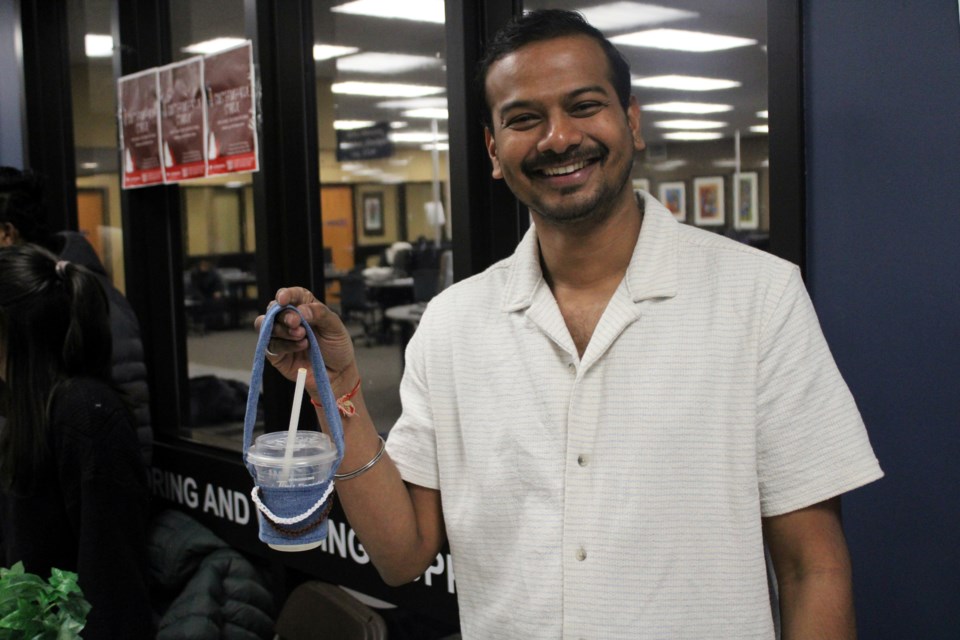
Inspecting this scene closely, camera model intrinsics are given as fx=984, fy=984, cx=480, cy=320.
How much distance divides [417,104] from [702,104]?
1.05m

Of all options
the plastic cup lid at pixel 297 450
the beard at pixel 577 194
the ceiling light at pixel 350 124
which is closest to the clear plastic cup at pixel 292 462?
the plastic cup lid at pixel 297 450

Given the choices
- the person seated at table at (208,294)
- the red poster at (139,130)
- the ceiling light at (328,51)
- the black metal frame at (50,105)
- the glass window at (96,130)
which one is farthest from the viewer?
the black metal frame at (50,105)

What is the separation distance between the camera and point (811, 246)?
1945mm

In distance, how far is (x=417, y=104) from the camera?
302 cm

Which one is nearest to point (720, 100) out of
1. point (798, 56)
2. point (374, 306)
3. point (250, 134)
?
point (798, 56)

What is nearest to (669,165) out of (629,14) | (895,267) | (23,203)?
(629,14)

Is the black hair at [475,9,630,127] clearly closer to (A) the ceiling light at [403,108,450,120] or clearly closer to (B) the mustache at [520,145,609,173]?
(B) the mustache at [520,145,609,173]

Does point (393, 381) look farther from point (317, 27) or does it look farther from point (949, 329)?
point (949, 329)

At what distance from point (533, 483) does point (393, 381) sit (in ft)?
5.99

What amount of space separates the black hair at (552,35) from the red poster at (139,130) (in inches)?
104

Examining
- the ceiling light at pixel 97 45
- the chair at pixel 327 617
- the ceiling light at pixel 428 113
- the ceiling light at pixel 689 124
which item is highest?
the ceiling light at pixel 97 45

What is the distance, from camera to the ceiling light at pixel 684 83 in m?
2.22

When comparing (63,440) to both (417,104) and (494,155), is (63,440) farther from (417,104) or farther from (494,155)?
(494,155)

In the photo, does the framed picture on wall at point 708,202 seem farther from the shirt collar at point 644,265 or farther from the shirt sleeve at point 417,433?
the shirt sleeve at point 417,433
